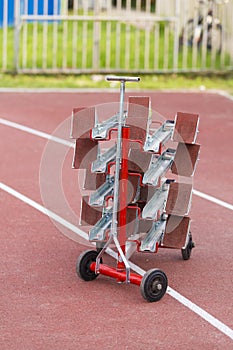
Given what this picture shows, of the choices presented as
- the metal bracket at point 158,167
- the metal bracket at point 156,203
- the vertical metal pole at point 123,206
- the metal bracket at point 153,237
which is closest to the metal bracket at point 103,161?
the vertical metal pole at point 123,206

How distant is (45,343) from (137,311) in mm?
880

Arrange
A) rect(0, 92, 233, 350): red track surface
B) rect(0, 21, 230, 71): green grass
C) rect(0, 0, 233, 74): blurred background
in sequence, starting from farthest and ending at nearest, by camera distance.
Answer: rect(0, 21, 230, 71): green grass, rect(0, 0, 233, 74): blurred background, rect(0, 92, 233, 350): red track surface

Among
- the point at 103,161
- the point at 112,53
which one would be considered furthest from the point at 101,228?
the point at 112,53

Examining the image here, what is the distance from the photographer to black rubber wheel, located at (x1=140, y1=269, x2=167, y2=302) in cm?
681

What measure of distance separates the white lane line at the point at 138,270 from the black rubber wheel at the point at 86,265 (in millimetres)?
406

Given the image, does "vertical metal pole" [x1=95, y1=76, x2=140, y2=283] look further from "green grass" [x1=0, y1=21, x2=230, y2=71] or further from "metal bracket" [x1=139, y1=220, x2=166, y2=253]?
"green grass" [x1=0, y1=21, x2=230, y2=71]

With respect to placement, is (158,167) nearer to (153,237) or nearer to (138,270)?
(153,237)

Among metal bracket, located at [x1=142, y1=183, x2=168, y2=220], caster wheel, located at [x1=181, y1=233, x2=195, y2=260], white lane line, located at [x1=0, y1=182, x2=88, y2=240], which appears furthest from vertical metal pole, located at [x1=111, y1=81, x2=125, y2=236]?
white lane line, located at [x1=0, y1=182, x2=88, y2=240]

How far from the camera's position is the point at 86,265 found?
7.26 meters

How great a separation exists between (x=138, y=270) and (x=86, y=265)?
0.49 m

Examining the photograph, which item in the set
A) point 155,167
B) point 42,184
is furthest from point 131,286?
point 42,184

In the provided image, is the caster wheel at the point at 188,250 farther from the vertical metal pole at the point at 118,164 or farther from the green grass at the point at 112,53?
the green grass at the point at 112,53

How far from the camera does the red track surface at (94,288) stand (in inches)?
243

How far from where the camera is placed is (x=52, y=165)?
11.2 metres
